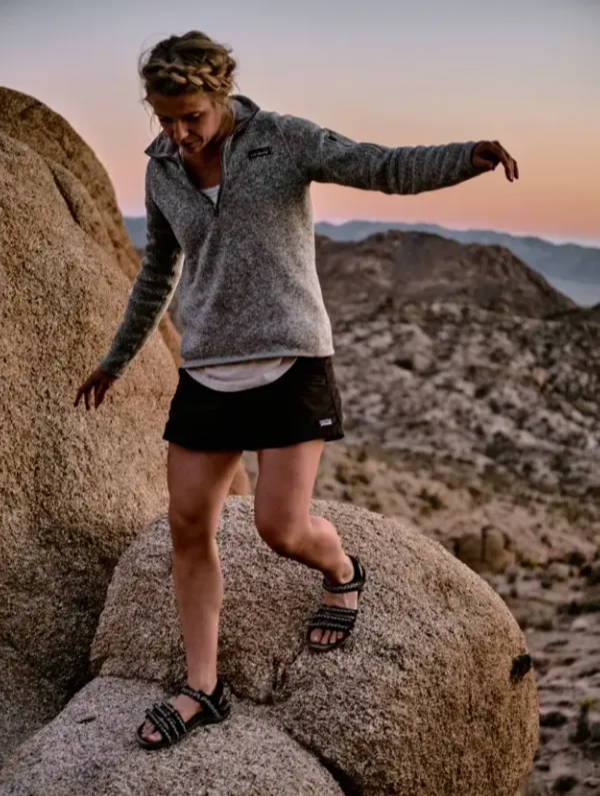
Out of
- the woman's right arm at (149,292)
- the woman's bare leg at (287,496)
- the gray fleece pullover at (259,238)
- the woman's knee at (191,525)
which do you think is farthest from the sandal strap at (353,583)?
the woman's right arm at (149,292)

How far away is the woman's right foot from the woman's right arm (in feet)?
3.51

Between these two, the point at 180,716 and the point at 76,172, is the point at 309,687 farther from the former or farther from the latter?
the point at 76,172

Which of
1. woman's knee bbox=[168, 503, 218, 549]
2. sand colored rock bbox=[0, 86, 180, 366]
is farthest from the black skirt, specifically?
sand colored rock bbox=[0, 86, 180, 366]

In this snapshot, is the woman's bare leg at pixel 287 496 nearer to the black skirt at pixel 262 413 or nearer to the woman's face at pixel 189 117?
the black skirt at pixel 262 413

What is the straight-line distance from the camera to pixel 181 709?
10.2 ft

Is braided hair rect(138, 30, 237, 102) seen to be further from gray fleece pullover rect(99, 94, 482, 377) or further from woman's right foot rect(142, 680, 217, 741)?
woman's right foot rect(142, 680, 217, 741)

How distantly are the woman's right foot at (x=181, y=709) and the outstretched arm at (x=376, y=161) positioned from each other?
1.57 meters

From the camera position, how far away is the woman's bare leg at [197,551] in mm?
3025

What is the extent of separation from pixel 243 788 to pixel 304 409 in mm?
1069

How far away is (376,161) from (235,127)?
17.8 inches

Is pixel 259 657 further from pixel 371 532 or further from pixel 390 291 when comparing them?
pixel 390 291

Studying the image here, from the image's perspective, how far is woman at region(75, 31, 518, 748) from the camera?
282 cm

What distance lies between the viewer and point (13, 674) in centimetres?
376

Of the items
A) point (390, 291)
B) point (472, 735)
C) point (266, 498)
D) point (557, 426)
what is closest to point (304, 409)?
point (266, 498)
